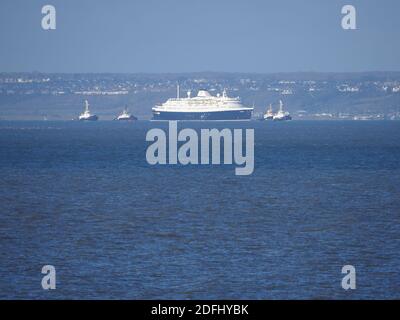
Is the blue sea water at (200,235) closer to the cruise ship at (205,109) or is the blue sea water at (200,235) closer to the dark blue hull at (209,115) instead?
the cruise ship at (205,109)

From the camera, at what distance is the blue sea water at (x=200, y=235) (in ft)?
71.6

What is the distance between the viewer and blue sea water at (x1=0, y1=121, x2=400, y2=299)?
21.8 meters

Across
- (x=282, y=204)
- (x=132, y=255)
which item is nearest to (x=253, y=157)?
(x=282, y=204)

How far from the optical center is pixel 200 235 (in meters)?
29.2

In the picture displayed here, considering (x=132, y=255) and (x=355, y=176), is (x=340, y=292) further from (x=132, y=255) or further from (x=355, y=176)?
(x=355, y=176)
